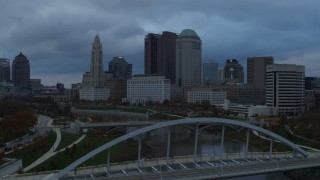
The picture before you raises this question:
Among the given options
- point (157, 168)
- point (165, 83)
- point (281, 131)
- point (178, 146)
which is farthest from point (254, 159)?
point (165, 83)

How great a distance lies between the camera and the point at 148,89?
440 feet

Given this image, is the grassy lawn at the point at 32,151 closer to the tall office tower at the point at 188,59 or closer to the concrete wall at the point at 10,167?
the concrete wall at the point at 10,167

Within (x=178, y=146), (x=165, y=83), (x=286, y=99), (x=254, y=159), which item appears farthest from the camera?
(x=165, y=83)

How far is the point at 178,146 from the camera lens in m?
44.5

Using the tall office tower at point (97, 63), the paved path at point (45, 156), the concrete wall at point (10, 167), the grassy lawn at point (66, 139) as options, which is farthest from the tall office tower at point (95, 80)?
the concrete wall at point (10, 167)

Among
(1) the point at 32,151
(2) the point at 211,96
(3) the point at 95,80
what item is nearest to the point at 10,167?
(1) the point at 32,151

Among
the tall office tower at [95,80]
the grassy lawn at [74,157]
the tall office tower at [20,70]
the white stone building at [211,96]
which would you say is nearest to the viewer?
the grassy lawn at [74,157]

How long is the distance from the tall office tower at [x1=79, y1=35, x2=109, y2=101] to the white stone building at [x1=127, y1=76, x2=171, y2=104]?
1147cm

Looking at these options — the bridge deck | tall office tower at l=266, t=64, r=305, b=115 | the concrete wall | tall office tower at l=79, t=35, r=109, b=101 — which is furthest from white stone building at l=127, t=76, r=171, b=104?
the bridge deck

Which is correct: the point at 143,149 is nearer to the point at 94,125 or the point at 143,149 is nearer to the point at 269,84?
the point at 94,125

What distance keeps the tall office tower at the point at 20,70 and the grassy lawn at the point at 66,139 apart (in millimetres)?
150366

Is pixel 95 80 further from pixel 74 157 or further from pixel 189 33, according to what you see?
pixel 74 157

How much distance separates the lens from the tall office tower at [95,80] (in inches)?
5778

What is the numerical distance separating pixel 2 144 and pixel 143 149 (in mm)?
11780
